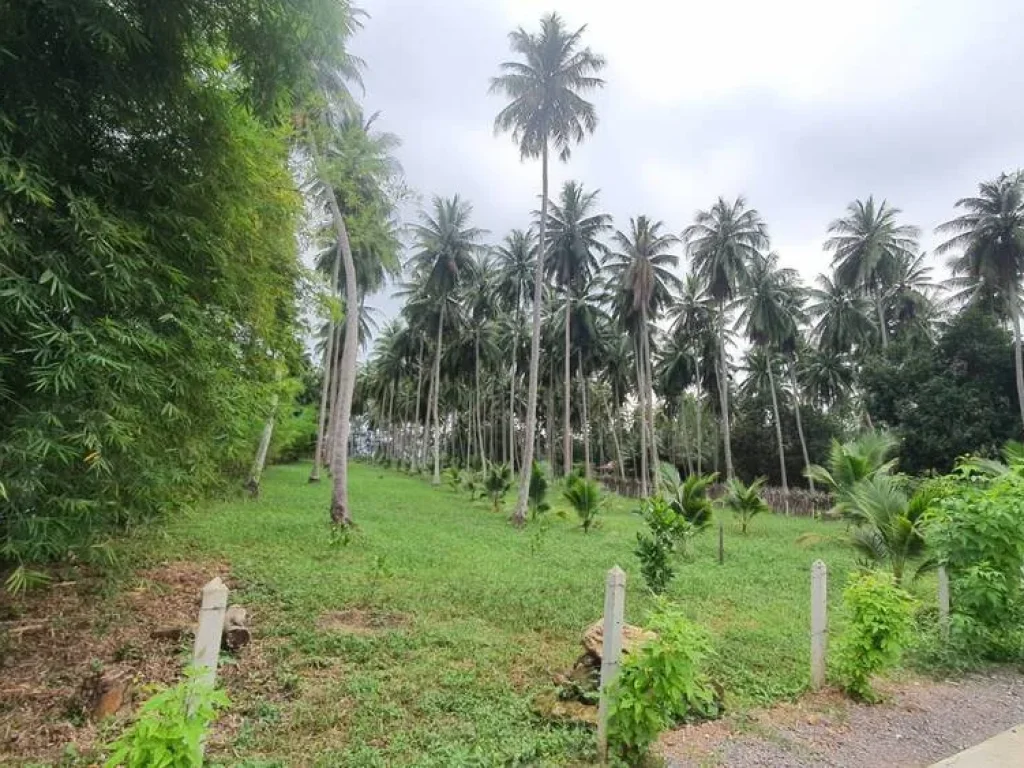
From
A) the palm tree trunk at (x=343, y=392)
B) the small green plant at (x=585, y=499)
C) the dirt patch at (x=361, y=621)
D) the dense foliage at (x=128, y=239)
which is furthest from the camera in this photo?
the small green plant at (x=585, y=499)

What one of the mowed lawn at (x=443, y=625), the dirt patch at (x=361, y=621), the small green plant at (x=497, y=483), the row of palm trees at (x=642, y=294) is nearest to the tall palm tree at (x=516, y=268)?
the row of palm trees at (x=642, y=294)

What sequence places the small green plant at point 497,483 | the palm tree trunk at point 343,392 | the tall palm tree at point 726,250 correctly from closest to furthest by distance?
the palm tree trunk at point 343,392, the small green plant at point 497,483, the tall palm tree at point 726,250

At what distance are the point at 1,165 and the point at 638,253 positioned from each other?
82.9ft

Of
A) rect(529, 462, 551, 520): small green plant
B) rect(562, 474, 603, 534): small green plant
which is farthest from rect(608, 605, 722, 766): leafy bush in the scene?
rect(529, 462, 551, 520): small green plant

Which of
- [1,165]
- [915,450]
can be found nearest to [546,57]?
[1,165]

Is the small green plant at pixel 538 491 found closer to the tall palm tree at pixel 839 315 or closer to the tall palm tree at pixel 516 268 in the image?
the tall palm tree at pixel 516 268

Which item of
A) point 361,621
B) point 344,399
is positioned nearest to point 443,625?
point 361,621

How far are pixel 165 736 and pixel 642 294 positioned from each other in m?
24.3

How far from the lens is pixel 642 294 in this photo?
24750 millimetres

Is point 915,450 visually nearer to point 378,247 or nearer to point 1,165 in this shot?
point 378,247

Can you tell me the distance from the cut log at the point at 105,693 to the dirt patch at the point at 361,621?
1835 mm

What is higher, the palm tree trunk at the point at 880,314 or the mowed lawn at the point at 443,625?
the palm tree trunk at the point at 880,314

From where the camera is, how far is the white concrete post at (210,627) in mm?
2407

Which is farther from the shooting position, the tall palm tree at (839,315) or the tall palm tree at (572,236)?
the tall palm tree at (839,315)
